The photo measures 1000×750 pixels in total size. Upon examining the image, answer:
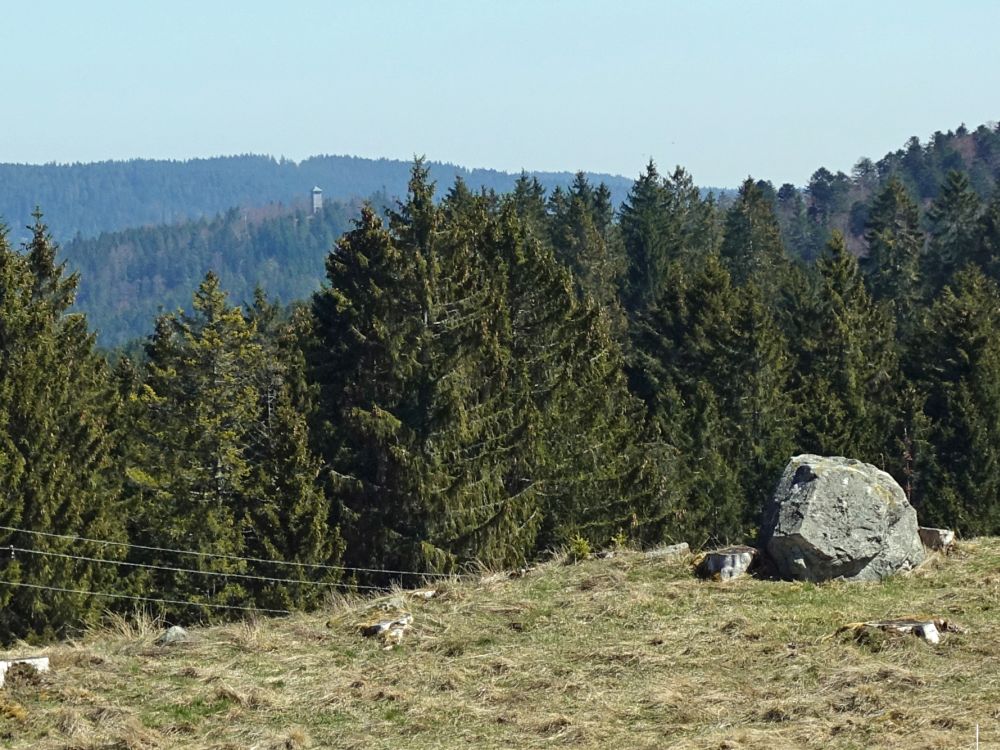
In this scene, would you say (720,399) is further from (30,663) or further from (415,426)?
(30,663)

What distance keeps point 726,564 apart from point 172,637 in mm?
8084

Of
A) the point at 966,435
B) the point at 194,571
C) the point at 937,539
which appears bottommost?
the point at 194,571

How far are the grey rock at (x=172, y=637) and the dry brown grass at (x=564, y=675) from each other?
0.19 metres

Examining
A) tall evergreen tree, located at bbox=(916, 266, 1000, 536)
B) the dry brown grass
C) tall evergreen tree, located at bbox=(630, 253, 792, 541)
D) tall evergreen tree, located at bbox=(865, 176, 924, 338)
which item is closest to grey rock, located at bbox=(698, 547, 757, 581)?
the dry brown grass

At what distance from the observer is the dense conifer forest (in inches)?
1431

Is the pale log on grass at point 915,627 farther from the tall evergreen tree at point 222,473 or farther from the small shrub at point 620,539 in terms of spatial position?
the small shrub at point 620,539

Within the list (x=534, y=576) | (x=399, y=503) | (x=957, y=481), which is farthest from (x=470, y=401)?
(x=957, y=481)

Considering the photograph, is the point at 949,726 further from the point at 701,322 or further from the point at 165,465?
the point at 701,322

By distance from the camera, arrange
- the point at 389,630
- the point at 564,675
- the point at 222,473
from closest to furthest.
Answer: the point at 564,675 → the point at 389,630 → the point at 222,473

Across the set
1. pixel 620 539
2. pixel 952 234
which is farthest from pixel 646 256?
pixel 620 539

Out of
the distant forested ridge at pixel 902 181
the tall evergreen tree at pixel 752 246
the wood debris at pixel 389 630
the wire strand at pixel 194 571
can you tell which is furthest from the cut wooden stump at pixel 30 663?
the distant forested ridge at pixel 902 181

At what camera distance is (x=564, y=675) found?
1580cm

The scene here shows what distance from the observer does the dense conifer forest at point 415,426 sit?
36344 millimetres

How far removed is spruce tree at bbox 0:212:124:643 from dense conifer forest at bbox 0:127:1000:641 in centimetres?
8
